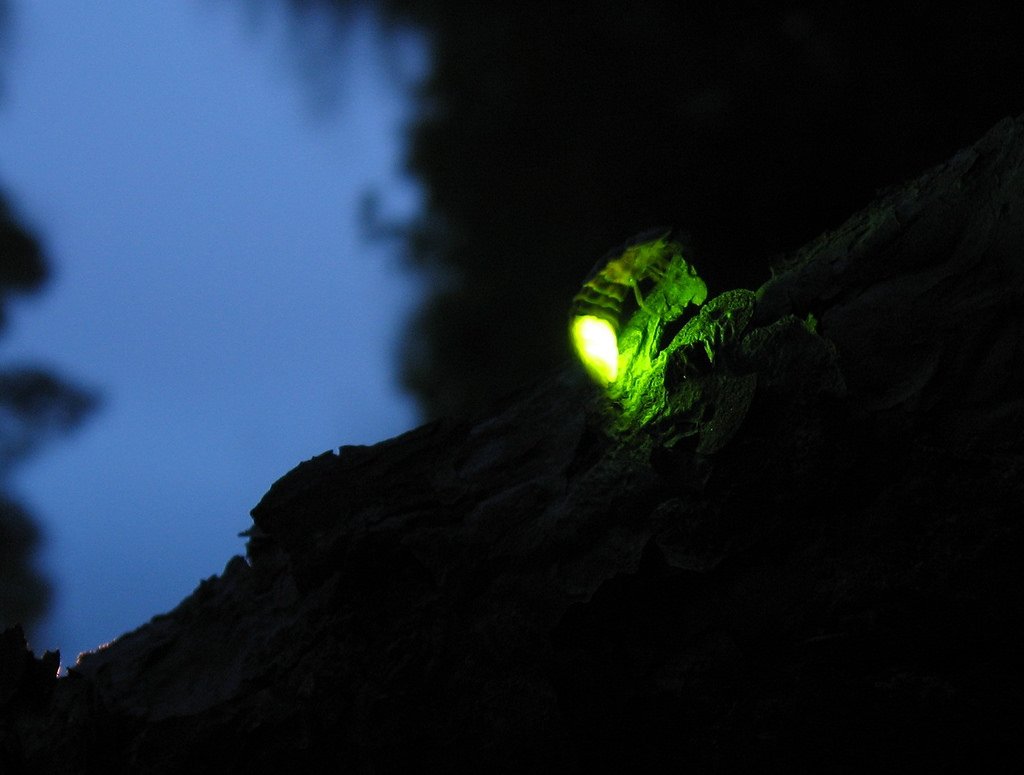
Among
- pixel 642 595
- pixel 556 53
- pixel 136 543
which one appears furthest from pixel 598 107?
pixel 136 543

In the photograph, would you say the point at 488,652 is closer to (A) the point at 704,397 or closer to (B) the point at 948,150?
(A) the point at 704,397

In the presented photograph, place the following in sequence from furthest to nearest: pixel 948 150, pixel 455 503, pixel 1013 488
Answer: pixel 948 150 → pixel 455 503 → pixel 1013 488

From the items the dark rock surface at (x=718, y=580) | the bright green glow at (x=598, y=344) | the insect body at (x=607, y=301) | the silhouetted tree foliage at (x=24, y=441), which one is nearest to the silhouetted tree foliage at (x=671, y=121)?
the insect body at (x=607, y=301)

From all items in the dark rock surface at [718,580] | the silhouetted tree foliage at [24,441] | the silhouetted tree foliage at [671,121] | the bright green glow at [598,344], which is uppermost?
the silhouetted tree foliage at [24,441]

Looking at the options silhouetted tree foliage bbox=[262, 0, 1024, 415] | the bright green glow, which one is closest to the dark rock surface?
the bright green glow

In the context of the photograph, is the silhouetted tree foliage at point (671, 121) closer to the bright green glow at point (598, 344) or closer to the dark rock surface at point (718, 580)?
the bright green glow at point (598, 344)

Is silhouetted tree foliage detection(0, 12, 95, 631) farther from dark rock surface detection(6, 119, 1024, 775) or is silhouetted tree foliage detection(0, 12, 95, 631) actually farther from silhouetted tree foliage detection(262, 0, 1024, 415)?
dark rock surface detection(6, 119, 1024, 775)
